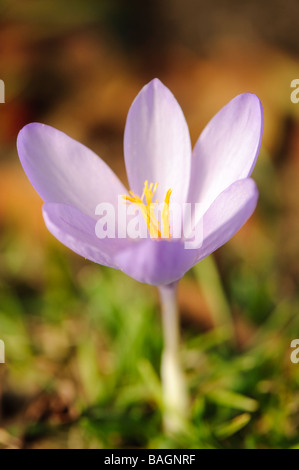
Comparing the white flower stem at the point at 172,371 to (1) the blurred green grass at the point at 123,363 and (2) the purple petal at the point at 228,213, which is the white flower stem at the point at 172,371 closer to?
(1) the blurred green grass at the point at 123,363

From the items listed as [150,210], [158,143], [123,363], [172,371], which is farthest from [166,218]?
[123,363]

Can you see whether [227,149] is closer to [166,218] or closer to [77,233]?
[166,218]

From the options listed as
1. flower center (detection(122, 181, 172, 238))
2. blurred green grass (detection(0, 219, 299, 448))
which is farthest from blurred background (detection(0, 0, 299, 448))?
flower center (detection(122, 181, 172, 238))

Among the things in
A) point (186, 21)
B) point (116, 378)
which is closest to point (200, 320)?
point (116, 378)

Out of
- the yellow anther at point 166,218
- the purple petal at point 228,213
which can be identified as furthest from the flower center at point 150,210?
the purple petal at point 228,213

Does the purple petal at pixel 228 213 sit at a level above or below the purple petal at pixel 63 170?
below

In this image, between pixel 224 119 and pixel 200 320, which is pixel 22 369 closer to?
pixel 200 320
